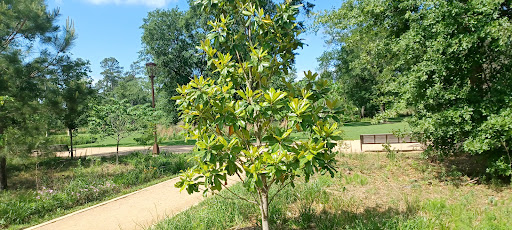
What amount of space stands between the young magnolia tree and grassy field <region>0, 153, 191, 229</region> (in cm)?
519

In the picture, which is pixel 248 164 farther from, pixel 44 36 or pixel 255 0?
pixel 44 36

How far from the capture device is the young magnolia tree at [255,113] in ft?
8.81

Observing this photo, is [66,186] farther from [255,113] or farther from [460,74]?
[460,74]

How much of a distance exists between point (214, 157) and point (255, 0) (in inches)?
76.1

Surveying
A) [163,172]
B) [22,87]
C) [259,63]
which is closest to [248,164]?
[259,63]

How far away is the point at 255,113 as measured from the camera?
3.02m

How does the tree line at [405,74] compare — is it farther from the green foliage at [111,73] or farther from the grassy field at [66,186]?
the green foliage at [111,73]

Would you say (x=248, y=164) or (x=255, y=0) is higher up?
(x=255, y=0)

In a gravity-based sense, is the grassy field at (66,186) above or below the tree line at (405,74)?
below

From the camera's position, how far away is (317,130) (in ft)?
9.09

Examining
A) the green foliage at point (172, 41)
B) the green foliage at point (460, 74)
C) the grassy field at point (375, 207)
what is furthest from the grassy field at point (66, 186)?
the green foliage at point (172, 41)

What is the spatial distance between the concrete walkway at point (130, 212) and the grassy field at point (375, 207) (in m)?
0.94

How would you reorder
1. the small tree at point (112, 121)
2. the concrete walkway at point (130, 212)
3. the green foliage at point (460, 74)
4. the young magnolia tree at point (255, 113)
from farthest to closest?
1. the small tree at point (112, 121)
2. the green foliage at point (460, 74)
3. the concrete walkway at point (130, 212)
4. the young magnolia tree at point (255, 113)

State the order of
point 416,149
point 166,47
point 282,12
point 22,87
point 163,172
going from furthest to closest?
point 166,47, point 416,149, point 163,172, point 22,87, point 282,12
